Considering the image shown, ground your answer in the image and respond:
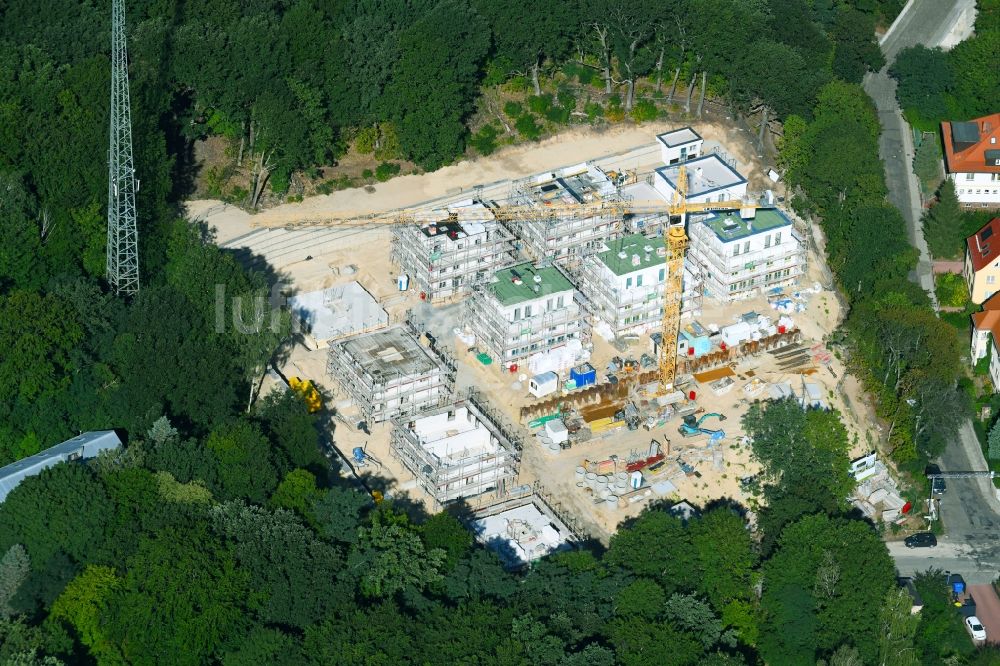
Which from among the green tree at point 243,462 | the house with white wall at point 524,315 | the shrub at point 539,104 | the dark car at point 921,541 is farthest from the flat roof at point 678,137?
the green tree at point 243,462

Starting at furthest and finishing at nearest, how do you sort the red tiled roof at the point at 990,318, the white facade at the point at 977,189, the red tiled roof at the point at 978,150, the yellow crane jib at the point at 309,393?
the white facade at the point at 977,189
the red tiled roof at the point at 978,150
the red tiled roof at the point at 990,318
the yellow crane jib at the point at 309,393

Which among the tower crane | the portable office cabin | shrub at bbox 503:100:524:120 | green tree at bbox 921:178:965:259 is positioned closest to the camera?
the portable office cabin

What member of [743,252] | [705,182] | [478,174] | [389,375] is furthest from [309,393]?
[705,182]

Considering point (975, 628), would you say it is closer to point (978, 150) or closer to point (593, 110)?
point (978, 150)

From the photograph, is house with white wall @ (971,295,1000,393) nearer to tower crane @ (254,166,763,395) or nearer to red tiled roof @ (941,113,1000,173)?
red tiled roof @ (941,113,1000,173)

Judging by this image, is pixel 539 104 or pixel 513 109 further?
pixel 539 104

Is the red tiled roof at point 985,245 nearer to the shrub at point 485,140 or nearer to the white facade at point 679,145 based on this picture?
the white facade at point 679,145

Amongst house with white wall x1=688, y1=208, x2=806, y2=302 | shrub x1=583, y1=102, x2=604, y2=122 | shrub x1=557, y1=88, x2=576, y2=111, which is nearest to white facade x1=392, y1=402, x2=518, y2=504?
house with white wall x1=688, y1=208, x2=806, y2=302
